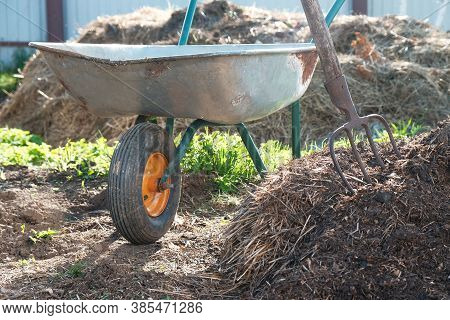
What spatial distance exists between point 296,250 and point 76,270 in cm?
89

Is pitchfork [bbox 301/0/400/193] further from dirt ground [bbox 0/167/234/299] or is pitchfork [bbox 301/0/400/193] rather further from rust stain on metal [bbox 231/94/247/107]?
dirt ground [bbox 0/167/234/299]

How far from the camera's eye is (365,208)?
124 inches

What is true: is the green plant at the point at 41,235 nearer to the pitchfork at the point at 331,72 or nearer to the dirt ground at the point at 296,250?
the dirt ground at the point at 296,250

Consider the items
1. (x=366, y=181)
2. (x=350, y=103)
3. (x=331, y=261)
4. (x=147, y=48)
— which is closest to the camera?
(x=331, y=261)

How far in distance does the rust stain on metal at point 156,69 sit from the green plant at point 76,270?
2.75 feet

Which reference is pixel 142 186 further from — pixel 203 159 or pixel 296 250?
pixel 203 159

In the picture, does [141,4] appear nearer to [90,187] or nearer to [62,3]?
[62,3]

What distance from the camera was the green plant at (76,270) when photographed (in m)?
3.31

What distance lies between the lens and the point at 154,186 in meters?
3.78

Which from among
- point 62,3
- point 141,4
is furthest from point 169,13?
point 62,3

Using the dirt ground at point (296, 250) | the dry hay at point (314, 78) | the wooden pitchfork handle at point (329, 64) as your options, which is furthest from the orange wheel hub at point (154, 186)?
the dry hay at point (314, 78)

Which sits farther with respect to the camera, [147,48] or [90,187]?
[90,187]

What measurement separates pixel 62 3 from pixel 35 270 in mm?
8517

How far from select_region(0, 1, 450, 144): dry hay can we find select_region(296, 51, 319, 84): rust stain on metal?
6.55 feet
